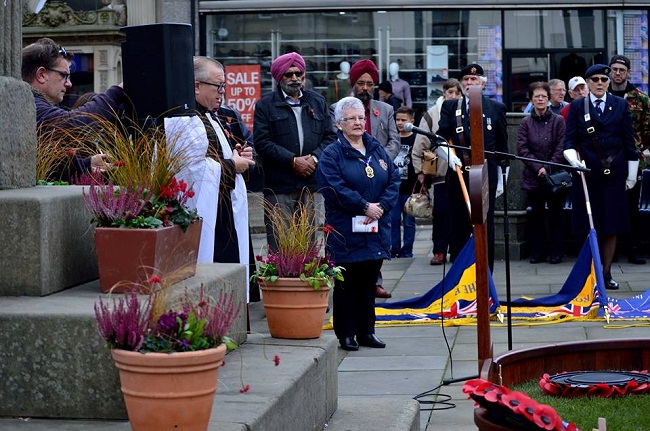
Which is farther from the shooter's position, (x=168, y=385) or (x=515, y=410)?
(x=515, y=410)

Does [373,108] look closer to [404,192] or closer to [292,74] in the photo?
[292,74]

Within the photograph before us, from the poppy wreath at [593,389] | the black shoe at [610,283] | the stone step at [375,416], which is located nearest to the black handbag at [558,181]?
the black shoe at [610,283]

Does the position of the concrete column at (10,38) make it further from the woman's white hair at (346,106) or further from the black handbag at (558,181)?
the black handbag at (558,181)

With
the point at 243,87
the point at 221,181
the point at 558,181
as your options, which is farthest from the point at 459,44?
the point at 221,181

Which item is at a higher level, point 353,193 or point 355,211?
point 353,193

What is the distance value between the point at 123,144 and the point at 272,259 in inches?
54.7

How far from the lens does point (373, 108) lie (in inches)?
488

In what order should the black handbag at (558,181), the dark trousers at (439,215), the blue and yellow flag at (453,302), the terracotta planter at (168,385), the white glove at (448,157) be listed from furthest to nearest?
the dark trousers at (439,215) → the black handbag at (558,181) → the white glove at (448,157) → the blue and yellow flag at (453,302) → the terracotta planter at (168,385)

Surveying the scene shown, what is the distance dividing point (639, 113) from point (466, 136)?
2501 millimetres

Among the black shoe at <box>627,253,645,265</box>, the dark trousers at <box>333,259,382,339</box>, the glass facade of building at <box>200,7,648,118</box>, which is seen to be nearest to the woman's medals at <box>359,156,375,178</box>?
the dark trousers at <box>333,259,382,339</box>

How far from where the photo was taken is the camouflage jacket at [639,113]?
13531 millimetres

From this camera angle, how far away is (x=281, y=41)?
23.0 meters

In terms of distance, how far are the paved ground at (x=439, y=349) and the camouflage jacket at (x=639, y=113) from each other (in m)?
1.48

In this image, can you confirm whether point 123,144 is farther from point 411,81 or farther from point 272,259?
point 411,81
